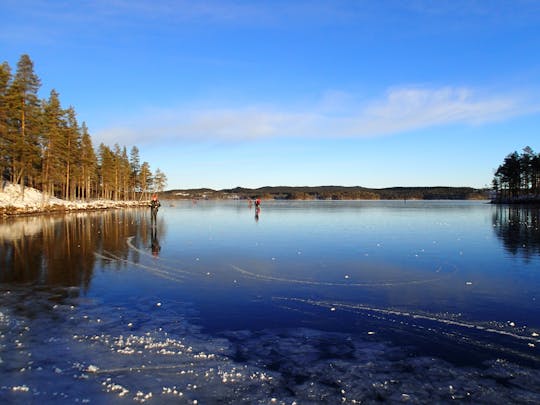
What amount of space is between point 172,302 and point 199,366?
463cm

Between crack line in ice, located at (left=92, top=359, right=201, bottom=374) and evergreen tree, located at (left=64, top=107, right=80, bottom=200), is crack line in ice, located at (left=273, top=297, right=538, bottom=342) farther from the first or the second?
evergreen tree, located at (left=64, top=107, right=80, bottom=200)

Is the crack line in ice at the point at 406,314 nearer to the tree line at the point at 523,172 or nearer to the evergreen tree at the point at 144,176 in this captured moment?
the tree line at the point at 523,172

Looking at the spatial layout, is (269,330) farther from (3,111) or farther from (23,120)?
(23,120)

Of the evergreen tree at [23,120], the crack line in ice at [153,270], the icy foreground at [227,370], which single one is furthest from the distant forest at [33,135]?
the icy foreground at [227,370]

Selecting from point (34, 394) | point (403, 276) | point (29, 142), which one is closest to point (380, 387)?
point (34, 394)

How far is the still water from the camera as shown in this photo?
620cm

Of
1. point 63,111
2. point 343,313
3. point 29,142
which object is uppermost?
point 63,111

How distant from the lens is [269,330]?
8906 millimetres

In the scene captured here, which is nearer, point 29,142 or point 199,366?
point 199,366

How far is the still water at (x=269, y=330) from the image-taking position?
20.4 feet

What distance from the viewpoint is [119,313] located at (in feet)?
33.4

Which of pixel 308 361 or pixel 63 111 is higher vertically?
pixel 63 111

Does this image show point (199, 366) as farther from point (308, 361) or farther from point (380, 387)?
point (380, 387)

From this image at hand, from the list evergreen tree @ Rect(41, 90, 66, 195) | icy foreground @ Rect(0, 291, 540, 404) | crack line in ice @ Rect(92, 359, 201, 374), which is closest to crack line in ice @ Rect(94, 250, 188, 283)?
icy foreground @ Rect(0, 291, 540, 404)
